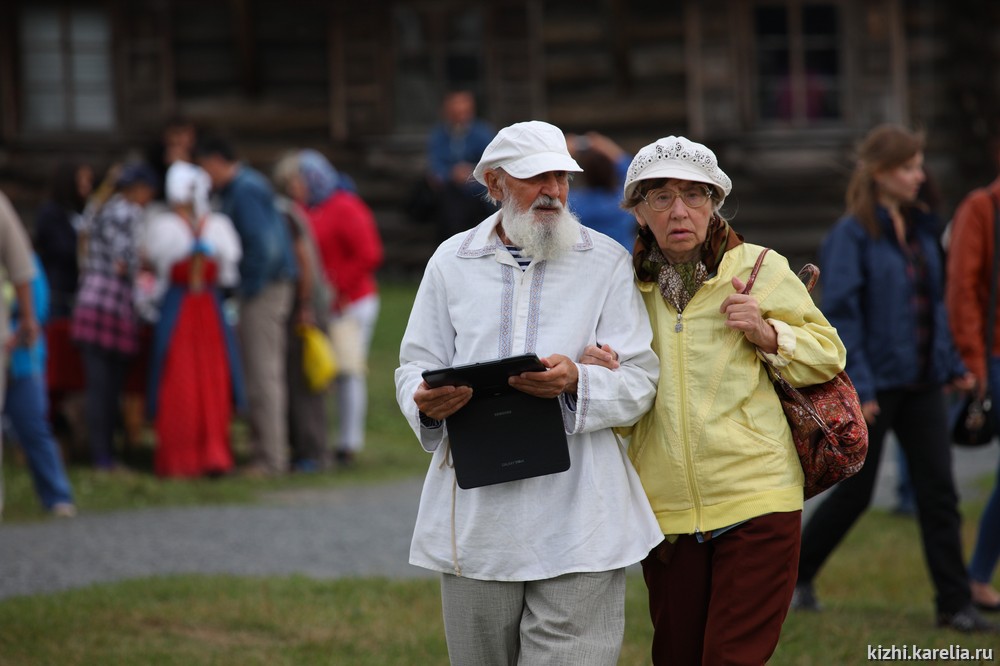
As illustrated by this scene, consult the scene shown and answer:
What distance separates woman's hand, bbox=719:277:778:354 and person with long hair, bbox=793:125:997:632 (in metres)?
1.83

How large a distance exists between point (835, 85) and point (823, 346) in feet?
42.3

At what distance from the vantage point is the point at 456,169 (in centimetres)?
1320

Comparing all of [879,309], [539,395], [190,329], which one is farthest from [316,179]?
[539,395]

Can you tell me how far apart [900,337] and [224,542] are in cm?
401

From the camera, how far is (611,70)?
1548 centimetres

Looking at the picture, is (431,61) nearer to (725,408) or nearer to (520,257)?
(520,257)

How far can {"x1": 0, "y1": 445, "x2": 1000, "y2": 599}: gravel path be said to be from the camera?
6.91 m

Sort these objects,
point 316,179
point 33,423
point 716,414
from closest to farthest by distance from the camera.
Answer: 1. point 716,414
2. point 33,423
3. point 316,179

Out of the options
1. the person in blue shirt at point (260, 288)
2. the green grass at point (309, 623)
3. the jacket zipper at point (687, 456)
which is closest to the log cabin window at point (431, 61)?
the person in blue shirt at point (260, 288)

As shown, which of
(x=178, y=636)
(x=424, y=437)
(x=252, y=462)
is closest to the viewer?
(x=424, y=437)

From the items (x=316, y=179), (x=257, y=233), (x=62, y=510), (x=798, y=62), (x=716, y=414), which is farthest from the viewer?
(x=798, y=62)

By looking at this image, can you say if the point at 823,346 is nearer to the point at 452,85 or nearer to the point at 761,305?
the point at 761,305

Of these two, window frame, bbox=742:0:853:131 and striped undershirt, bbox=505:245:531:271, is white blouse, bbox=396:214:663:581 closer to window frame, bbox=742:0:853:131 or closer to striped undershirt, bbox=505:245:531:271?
striped undershirt, bbox=505:245:531:271

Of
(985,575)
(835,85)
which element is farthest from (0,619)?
(835,85)
